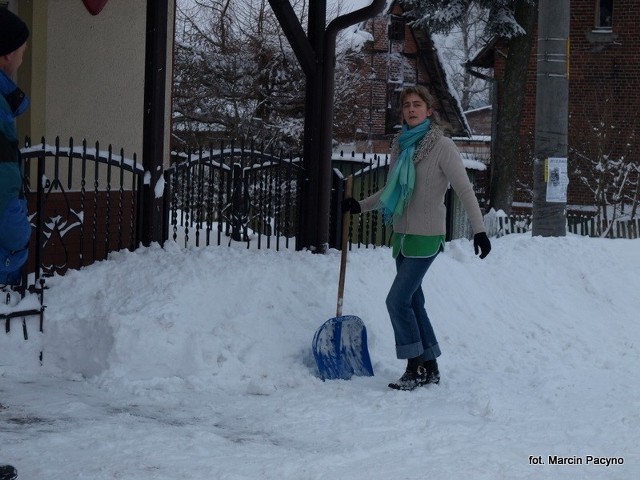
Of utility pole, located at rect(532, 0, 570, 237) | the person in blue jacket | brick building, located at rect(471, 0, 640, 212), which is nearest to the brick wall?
brick building, located at rect(471, 0, 640, 212)

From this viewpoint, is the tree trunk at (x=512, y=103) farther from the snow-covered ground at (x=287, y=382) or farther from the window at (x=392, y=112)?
the window at (x=392, y=112)

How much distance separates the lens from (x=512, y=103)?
20062 millimetres

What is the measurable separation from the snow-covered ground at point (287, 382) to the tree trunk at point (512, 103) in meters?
10.9

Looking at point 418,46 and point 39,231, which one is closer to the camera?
point 39,231

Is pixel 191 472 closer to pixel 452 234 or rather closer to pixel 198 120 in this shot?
pixel 452 234

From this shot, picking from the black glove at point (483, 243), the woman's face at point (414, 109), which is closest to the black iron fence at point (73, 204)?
the woman's face at point (414, 109)

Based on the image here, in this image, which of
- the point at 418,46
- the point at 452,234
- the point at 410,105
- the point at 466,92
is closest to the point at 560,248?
the point at 452,234

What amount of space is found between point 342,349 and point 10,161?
11.0ft

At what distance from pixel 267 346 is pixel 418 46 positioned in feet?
97.2

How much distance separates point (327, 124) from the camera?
28.7 feet

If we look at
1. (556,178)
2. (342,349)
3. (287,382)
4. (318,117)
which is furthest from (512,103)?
(287,382)

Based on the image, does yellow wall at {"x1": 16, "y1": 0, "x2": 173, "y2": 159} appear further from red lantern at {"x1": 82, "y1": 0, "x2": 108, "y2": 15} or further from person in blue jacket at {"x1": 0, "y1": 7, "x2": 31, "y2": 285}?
person in blue jacket at {"x1": 0, "y1": 7, "x2": 31, "y2": 285}

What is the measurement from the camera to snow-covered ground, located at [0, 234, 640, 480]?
4945 mm

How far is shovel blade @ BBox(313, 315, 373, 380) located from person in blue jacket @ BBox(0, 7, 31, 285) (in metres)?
2.97
